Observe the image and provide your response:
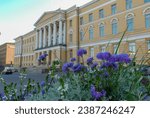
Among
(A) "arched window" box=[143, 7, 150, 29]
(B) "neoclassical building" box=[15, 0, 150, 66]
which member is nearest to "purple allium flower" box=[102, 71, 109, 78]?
(B) "neoclassical building" box=[15, 0, 150, 66]

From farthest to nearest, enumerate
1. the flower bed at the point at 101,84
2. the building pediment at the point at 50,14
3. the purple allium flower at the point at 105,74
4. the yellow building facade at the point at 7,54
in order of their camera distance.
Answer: the yellow building facade at the point at 7,54 < the building pediment at the point at 50,14 < the purple allium flower at the point at 105,74 < the flower bed at the point at 101,84

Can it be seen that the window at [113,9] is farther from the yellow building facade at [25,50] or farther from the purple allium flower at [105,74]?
the yellow building facade at [25,50]

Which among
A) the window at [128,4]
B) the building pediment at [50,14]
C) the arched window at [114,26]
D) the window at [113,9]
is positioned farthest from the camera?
the building pediment at [50,14]

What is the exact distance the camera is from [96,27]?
92.8 ft

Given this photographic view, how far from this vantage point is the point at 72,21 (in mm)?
32875

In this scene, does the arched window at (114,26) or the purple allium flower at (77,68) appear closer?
the purple allium flower at (77,68)

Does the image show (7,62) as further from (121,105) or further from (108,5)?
(121,105)

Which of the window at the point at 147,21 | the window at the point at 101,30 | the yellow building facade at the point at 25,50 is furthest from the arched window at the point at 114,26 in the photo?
the yellow building facade at the point at 25,50

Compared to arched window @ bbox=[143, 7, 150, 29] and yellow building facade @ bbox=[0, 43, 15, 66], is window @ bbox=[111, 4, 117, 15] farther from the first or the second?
yellow building facade @ bbox=[0, 43, 15, 66]

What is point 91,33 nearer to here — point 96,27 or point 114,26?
point 96,27

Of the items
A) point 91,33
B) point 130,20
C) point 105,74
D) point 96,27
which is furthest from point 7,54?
point 105,74

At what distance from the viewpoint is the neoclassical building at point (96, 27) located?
863 inches

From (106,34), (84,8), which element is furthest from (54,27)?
(106,34)

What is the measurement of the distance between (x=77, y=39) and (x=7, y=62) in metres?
53.5
